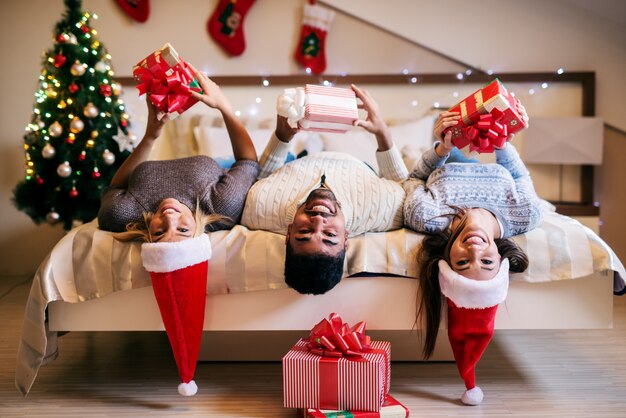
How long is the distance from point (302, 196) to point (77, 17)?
187 centimetres

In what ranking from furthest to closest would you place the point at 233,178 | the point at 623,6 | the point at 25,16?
the point at 25,16, the point at 623,6, the point at 233,178

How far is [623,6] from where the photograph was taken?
3.62 m

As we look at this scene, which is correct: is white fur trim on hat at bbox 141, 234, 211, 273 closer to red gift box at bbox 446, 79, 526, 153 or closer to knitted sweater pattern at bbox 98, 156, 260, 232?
knitted sweater pattern at bbox 98, 156, 260, 232

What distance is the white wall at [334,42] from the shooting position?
3861 mm

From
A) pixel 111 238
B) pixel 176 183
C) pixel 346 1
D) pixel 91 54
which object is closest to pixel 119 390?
pixel 111 238

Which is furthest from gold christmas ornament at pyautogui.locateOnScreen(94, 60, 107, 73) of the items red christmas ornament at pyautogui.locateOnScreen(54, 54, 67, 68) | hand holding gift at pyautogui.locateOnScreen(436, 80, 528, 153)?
hand holding gift at pyautogui.locateOnScreen(436, 80, 528, 153)

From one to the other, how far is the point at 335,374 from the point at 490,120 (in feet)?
2.95

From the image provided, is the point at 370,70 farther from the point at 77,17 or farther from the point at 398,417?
the point at 398,417

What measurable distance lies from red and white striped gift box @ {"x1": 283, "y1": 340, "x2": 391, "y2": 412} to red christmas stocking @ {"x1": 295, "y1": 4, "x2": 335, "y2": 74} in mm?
2342

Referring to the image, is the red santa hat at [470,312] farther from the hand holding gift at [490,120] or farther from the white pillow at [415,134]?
the white pillow at [415,134]

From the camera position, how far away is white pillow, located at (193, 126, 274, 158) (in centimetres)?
340

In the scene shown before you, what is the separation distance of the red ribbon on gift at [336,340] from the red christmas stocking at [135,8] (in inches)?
101

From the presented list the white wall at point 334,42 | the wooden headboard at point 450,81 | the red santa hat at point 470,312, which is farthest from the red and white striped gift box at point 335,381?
the white wall at point 334,42

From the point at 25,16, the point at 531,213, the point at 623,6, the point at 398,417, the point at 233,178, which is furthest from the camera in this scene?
the point at 25,16
